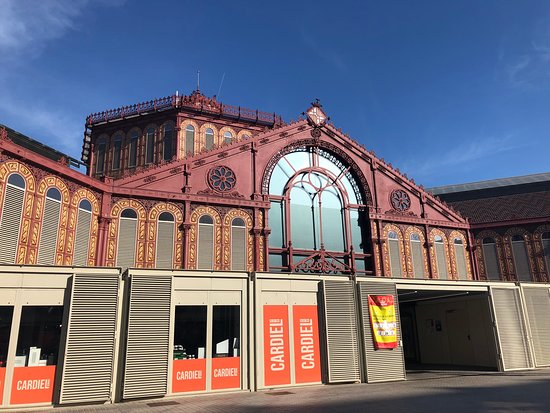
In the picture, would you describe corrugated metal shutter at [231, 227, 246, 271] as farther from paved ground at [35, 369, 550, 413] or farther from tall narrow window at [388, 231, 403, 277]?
tall narrow window at [388, 231, 403, 277]

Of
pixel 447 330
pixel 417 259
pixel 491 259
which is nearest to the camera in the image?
pixel 447 330

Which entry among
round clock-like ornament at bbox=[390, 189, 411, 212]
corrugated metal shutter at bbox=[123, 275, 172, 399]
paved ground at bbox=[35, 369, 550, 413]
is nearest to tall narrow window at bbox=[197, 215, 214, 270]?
corrugated metal shutter at bbox=[123, 275, 172, 399]

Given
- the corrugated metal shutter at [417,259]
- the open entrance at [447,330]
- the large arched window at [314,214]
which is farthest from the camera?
the corrugated metal shutter at [417,259]

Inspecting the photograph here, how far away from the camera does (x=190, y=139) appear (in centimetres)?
3412

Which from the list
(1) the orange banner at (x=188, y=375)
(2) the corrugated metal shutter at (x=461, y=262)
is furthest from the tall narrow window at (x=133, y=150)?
(2) the corrugated metal shutter at (x=461, y=262)

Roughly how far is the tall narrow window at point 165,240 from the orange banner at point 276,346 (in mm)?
8016

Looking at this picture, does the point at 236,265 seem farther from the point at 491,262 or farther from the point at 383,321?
the point at 491,262

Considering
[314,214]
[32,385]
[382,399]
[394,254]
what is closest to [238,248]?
[314,214]

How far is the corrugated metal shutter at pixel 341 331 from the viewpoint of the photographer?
1920cm

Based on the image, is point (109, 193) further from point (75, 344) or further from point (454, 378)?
point (454, 378)

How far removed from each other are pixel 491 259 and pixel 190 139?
79.1 feet

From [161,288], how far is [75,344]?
11.4 feet

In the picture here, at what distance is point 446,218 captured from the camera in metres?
33.2

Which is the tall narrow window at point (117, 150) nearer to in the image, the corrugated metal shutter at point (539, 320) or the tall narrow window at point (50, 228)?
the tall narrow window at point (50, 228)
